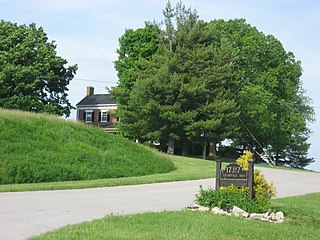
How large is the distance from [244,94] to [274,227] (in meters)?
45.3

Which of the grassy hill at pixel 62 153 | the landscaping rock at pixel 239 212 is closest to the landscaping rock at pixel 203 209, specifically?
the landscaping rock at pixel 239 212

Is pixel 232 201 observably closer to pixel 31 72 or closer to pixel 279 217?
pixel 279 217

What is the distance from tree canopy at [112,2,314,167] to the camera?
45.8 m

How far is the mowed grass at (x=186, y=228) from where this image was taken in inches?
352

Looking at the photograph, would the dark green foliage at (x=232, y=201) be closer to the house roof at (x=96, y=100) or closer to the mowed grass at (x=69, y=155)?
the mowed grass at (x=69, y=155)

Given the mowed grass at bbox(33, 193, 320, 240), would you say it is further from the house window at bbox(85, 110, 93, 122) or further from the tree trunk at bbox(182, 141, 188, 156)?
the house window at bbox(85, 110, 93, 122)

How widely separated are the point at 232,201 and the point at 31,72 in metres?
43.6

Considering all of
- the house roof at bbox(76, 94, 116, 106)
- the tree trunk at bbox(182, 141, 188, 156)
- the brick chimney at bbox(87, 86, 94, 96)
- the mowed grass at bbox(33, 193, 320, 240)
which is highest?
the brick chimney at bbox(87, 86, 94, 96)

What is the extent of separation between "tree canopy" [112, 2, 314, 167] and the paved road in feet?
79.1

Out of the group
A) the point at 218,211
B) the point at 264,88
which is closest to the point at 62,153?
the point at 218,211

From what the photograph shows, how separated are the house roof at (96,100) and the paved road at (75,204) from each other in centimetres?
4714

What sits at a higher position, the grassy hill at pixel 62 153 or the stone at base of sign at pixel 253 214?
the grassy hill at pixel 62 153

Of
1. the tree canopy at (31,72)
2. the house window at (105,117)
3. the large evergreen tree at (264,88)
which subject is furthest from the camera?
the house window at (105,117)

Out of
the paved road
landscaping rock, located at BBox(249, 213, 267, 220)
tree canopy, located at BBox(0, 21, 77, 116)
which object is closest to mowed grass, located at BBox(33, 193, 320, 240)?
landscaping rock, located at BBox(249, 213, 267, 220)
